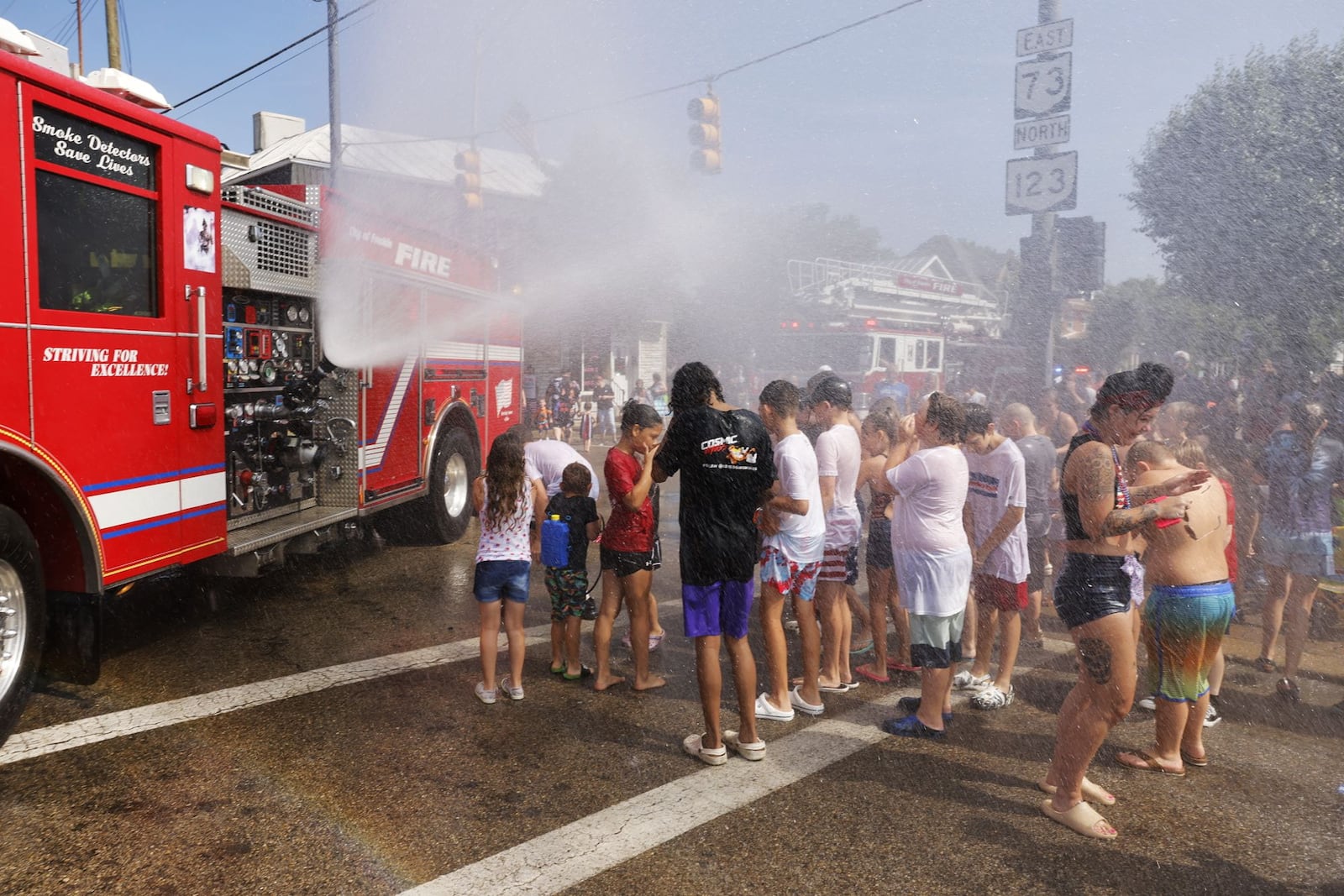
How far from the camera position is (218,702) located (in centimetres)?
451

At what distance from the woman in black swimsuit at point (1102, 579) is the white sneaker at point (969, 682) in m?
1.49

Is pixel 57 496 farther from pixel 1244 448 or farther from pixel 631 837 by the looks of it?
pixel 1244 448

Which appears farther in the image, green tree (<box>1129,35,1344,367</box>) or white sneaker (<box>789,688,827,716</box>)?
green tree (<box>1129,35,1344,367</box>)

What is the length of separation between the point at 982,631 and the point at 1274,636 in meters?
1.91

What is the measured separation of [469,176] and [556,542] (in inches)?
346

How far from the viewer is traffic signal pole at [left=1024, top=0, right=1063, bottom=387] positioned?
1002 centimetres

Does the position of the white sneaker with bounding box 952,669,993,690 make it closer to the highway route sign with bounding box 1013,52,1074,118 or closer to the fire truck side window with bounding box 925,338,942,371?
the highway route sign with bounding box 1013,52,1074,118

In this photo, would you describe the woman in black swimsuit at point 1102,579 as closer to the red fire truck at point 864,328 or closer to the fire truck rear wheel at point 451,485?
the fire truck rear wheel at point 451,485

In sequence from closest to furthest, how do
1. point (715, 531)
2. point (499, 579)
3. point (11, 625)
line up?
point (11, 625), point (715, 531), point (499, 579)

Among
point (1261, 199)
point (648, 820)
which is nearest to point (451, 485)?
point (648, 820)

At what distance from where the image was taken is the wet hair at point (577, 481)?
4996 millimetres

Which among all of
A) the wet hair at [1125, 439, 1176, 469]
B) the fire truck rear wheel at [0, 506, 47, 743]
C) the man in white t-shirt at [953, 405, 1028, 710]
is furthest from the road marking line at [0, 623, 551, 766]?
the wet hair at [1125, 439, 1176, 469]

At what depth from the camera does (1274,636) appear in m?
5.63

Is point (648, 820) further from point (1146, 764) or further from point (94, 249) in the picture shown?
point (94, 249)
